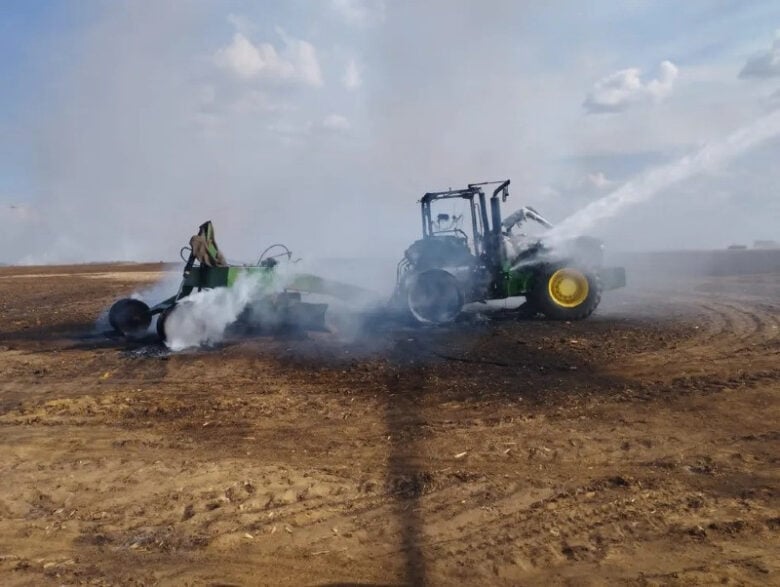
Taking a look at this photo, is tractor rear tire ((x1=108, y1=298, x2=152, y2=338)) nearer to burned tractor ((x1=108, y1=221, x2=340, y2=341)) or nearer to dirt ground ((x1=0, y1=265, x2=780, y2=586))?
burned tractor ((x1=108, y1=221, x2=340, y2=341))

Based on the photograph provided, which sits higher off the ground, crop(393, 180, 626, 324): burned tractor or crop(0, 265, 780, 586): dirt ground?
crop(393, 180, 626, 324): burned tractor

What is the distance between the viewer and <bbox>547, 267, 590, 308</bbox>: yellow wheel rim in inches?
551

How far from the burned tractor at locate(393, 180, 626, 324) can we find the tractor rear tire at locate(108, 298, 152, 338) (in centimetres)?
543

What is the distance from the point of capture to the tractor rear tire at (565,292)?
13945mm

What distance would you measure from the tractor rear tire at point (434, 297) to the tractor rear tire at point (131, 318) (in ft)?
18.3

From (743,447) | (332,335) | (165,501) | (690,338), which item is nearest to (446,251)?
(332,335)

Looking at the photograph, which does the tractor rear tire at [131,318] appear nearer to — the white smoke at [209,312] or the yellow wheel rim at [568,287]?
the white smoke at [209,312]

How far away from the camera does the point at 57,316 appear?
17.8 metres

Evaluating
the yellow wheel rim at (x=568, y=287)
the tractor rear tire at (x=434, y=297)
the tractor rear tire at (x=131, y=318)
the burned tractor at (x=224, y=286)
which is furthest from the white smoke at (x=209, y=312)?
the yellow wheel rim at (x=568, y=287)

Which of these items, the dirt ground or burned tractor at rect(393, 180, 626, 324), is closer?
the dirt ground

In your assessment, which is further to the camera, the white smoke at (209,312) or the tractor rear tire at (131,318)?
the tractor rear tire at (131,318)

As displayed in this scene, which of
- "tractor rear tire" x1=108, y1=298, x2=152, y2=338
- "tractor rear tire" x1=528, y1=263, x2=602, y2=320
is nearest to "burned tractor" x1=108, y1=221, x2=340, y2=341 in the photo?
"tractor rear tire" x1=108, y1=298, x2=152, y2=338

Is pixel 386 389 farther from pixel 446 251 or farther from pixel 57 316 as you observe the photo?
pixel 57 316

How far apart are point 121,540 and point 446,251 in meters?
10.6
